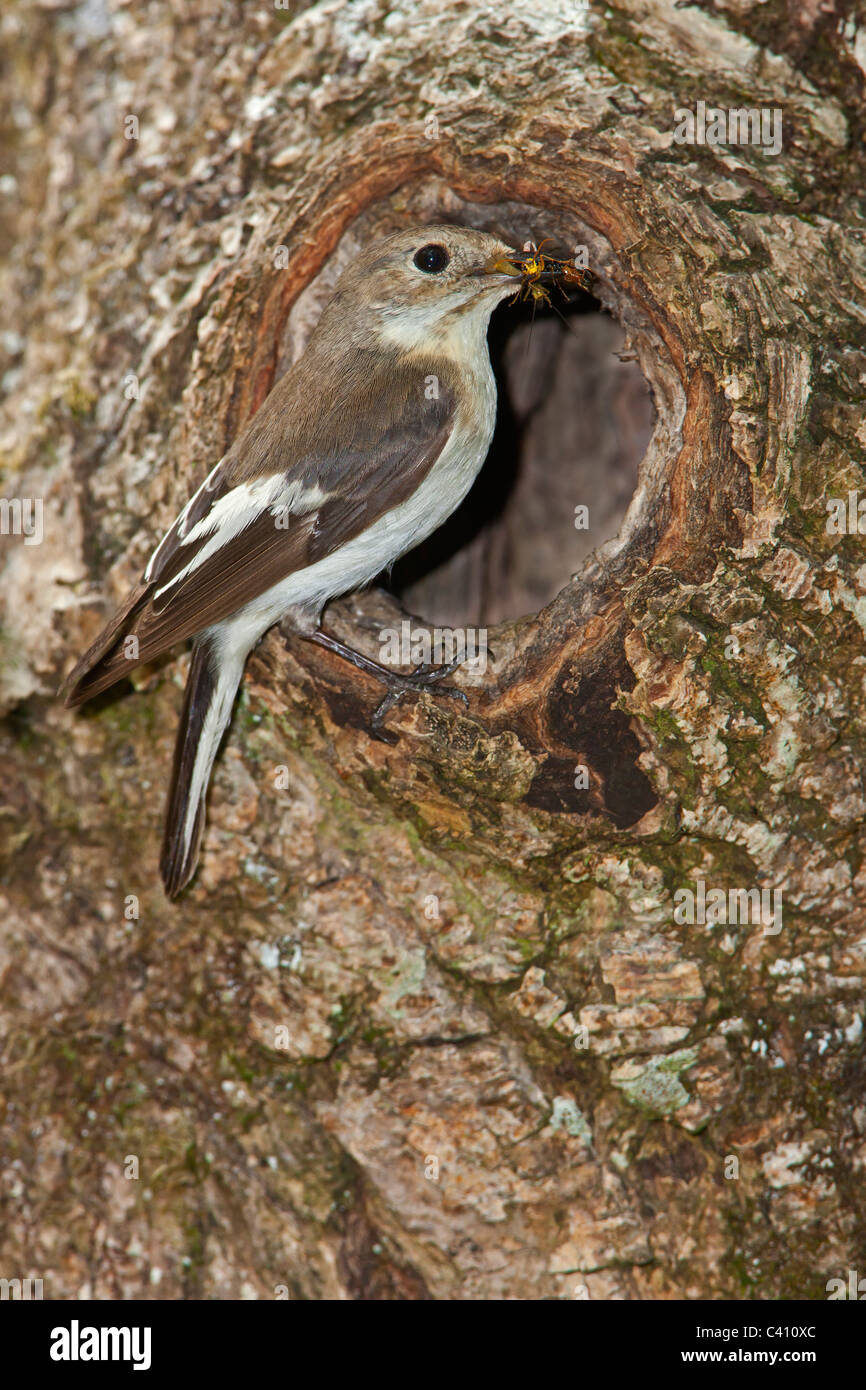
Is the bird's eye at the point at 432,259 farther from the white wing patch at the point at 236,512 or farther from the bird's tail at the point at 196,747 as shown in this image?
the bird's tail at the point at 196,747

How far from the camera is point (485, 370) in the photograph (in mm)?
3318

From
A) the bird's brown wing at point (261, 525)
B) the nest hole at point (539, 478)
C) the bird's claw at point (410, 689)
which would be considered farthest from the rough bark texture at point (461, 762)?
the nest hole at point (539, 478)

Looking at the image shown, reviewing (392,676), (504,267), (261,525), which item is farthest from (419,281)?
(392,676)

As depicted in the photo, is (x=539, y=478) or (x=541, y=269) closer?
(x=541, y=269)

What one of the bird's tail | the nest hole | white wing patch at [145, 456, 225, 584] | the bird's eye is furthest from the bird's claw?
the nest hole

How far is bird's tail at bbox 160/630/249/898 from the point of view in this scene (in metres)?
2.97

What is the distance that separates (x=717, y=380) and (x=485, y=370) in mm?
893

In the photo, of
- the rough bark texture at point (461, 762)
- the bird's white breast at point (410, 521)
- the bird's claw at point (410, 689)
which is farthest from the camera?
the bird's white breast at point (410, 521)

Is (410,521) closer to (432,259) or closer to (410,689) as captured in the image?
(410,689)

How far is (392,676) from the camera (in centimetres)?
284

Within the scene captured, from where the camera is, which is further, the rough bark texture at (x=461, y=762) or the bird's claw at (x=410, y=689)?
the bird's claw at (x=410, y=689)

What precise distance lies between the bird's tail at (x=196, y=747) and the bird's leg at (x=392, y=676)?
0.27 metres

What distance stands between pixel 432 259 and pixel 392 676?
3.88ft

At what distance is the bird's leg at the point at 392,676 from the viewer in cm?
279
